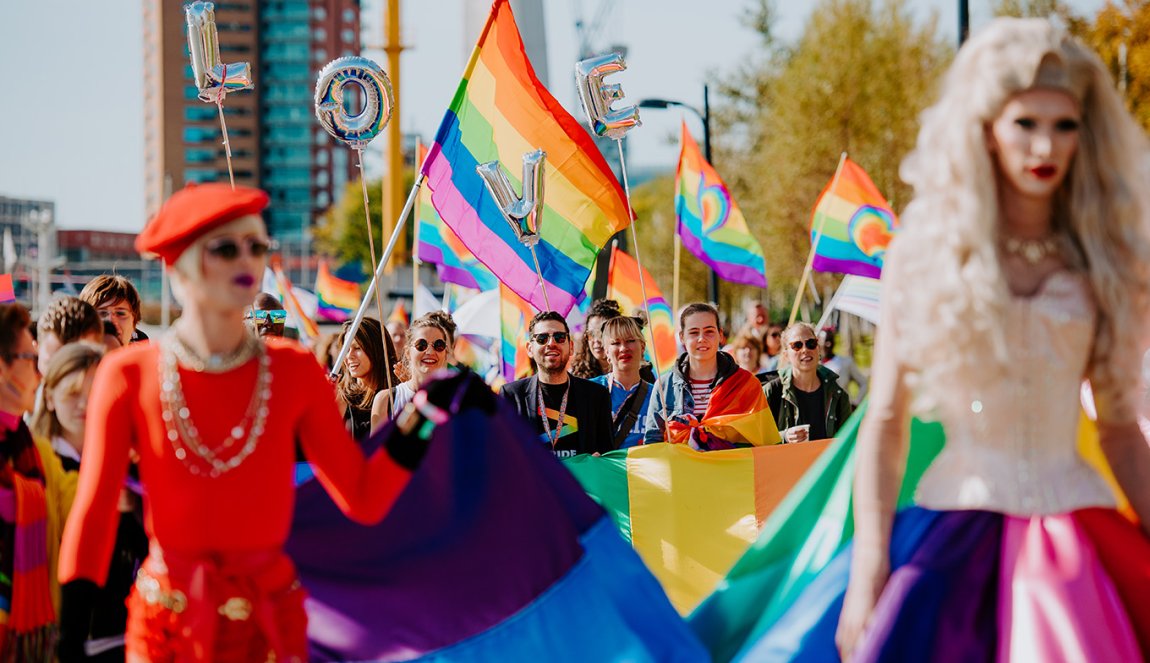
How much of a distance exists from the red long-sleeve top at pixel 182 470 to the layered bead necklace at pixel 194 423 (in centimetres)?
1

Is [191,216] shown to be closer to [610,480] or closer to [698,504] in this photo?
[610,480]

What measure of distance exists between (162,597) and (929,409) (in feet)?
5.99

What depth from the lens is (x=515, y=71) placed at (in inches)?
316

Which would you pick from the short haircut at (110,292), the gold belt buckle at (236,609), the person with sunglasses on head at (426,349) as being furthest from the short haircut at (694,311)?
the gold belt buckle at (236,609)

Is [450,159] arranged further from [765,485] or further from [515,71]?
[765,485]

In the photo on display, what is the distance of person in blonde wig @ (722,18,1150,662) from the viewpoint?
2977 millimetres

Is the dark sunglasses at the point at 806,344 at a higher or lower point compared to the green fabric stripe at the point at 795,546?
higher

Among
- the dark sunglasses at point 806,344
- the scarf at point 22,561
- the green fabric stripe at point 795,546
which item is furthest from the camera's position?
the dark sunglasses at point 806,344

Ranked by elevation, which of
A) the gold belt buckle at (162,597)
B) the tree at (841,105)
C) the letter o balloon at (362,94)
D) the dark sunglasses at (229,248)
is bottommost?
the gold belt buckle at (162,597)

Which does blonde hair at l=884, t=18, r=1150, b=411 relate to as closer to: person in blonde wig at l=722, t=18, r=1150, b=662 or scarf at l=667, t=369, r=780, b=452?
person in blonde wig at l=722, t=18, r=1150, b=662

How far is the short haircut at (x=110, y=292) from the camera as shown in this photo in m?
6.07

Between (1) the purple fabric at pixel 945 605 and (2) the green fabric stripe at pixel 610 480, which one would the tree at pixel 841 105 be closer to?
(2) the green fabric stripe at pixel 610 480

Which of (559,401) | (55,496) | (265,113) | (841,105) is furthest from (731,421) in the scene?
(265,113)

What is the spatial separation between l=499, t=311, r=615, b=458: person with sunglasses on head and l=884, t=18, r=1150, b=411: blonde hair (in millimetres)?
4018
